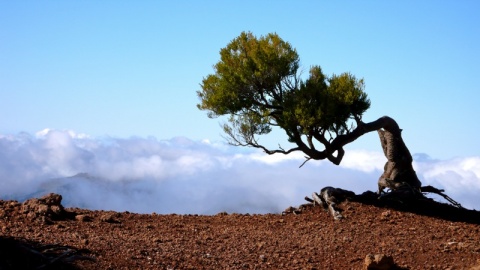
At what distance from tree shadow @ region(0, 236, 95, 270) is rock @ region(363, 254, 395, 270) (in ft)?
21.8

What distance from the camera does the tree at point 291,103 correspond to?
22.9 m

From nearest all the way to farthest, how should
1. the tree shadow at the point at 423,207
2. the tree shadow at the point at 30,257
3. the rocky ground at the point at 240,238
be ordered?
the tree shadow at the point at 30,257 → the rocky ground at the point at 240,238 → the tree shadow at the point at 423,207

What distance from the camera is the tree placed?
22.9 meters

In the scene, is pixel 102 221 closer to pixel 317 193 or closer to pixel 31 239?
pixel 31 239

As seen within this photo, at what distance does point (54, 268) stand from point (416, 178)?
1721 cm

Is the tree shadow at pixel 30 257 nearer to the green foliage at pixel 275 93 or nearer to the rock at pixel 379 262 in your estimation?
the rock at pixel 379 262

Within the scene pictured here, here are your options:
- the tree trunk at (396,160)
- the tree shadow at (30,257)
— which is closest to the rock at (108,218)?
the tree shadow at (30,257)

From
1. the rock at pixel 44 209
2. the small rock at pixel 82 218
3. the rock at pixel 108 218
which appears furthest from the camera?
the rock at pixel 108 218

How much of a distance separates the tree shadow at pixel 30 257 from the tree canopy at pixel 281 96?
1197 cm

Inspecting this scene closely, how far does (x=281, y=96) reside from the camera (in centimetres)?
2416

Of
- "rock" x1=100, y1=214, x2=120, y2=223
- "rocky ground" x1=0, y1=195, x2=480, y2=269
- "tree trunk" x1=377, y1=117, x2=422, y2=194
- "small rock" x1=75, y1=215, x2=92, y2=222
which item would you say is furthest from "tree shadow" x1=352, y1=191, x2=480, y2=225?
"small rock" x1=75, y1=215, x2=92, y2=222

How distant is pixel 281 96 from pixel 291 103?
4.08 feet

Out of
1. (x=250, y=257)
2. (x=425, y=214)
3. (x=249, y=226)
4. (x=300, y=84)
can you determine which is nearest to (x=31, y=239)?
(x=250, y=257)

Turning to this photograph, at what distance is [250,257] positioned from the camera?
15625 mm
